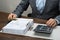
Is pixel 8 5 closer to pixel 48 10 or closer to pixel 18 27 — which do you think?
pixel 48 10

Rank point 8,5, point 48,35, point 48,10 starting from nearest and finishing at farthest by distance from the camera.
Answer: point 48,35, point 48,10, point 8,5

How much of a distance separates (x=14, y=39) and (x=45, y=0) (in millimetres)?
607

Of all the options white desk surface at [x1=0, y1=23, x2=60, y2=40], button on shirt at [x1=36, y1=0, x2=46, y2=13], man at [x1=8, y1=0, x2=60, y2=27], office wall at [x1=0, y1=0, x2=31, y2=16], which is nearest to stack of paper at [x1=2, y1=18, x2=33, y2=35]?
white desk surface at [x1=0, y1=23, x2=60, y2=40]

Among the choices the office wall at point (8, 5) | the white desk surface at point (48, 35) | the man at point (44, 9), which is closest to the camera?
the white desk surface at point (48, 35)

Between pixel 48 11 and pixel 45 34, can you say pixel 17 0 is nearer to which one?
pixel 48 11

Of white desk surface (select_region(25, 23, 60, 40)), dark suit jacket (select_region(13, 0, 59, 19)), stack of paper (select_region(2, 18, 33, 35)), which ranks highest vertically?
dark suit jacket (select_region(13, 0, 59, 19))

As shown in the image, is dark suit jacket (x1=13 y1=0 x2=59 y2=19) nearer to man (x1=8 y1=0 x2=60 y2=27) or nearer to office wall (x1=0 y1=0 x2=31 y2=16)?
man (x1=8 y1=0 x2=60 y2=27)

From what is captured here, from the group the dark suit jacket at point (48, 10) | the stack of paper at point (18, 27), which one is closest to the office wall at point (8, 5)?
the dark suit jacket at point (48, 10)

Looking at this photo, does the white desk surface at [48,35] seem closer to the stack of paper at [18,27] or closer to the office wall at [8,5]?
the stack of paper at [18,27]

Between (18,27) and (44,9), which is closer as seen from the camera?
(18,27)

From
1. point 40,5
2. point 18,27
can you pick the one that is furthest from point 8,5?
point 18,27

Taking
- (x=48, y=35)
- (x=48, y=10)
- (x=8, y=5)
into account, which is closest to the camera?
(x=48, y=35)

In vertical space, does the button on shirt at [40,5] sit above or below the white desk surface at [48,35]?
above

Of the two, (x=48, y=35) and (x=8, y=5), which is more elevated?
(x=8, y=5)
